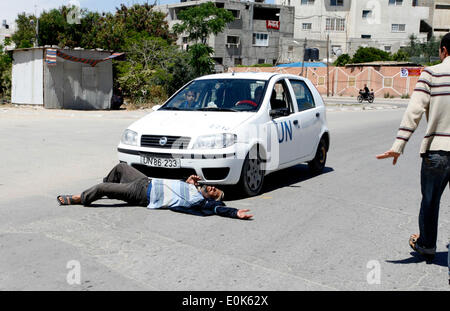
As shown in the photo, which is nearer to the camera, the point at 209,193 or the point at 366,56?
the point at 209,193

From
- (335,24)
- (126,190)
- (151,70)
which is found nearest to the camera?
(126,190)

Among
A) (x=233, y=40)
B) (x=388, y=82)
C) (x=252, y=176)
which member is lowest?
(x=252, y=176)

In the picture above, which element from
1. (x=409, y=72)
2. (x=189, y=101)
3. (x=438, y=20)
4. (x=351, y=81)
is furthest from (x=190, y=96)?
(x=438, y=20)

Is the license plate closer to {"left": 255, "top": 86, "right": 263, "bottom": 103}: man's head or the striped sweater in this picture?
{"left": 255, "top": 86, "right": 263, "bottom": 103}: man's head

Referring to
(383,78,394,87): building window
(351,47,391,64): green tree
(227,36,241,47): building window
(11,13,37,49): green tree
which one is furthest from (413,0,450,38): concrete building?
(11,13,37,49): green tree

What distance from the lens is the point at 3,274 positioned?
4.43 meters

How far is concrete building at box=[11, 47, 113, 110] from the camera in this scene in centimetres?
2566

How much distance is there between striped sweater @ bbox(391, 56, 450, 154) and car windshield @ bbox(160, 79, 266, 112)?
3.58m

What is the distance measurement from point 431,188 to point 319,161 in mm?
5218

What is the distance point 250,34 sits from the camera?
70000mm

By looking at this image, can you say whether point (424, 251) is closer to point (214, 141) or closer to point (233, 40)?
point (214, 141)

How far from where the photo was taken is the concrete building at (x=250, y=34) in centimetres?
6794
